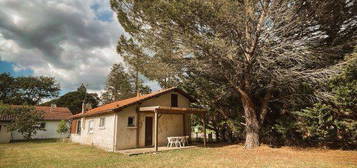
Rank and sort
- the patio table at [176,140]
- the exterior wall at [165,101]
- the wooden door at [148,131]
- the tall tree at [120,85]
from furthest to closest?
the tall tree at [120,85] < the exterior wall at [165,101] < the wooden door at [148,131] < the patio table at [176,140]

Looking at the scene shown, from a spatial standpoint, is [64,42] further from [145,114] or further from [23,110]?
[23,110]

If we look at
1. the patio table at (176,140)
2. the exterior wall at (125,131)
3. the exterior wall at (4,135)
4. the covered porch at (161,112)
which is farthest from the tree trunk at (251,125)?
the exterior wall at (4,135)

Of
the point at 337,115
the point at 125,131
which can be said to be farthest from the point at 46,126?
the point at 337,115

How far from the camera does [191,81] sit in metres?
14.4

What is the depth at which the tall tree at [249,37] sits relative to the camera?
9.00 metres

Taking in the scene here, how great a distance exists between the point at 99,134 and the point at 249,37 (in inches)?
461

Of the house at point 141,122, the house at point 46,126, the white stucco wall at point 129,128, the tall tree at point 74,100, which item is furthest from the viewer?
the tall tree at point 74,100

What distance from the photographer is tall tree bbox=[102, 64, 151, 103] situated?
35.0 m

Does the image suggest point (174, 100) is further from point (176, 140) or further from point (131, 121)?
point (131, 121)

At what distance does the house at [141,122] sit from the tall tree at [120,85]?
58.7ft

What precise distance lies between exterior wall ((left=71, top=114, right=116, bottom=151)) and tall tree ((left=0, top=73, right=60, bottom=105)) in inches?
1089

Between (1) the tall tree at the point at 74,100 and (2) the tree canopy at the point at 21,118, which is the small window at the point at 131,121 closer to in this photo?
(2) the tree canopy at the point at 21,118

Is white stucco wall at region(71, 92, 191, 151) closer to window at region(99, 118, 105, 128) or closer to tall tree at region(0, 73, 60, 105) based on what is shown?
window at region(99, 118, 105, 128)

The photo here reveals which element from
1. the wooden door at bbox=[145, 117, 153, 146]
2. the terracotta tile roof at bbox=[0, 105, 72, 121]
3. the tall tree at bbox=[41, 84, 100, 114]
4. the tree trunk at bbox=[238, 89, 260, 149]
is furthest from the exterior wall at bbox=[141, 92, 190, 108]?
the tall tree at bbox=[41, 84, 100, 114]
